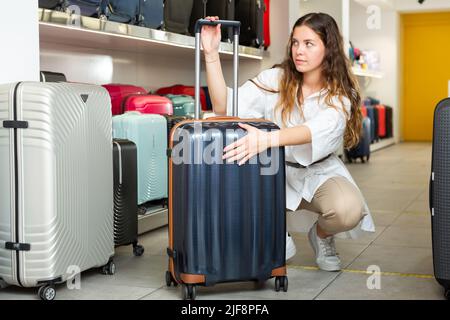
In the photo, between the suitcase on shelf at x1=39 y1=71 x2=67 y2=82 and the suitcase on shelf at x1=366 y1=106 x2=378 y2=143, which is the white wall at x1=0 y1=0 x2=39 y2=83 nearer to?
the suitcase on shelf at x1=39 y1=71 x2=67 y2=82

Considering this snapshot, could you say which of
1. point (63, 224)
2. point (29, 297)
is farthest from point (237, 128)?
point (29, 297)

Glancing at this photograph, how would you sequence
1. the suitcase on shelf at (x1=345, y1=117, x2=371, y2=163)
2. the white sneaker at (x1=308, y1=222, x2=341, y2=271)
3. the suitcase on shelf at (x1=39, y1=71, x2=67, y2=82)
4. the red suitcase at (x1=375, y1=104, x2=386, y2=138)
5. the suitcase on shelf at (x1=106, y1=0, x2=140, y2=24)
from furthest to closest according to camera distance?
the red suitcase at (x1=375, y1=104, x2=386, y2=138) < the suitcase on shelf at (x1=345, y1=117, x2=371, y2=163) < the suitcase on shelf at (x1=106, y1=0, x2=140, y2=24) < the suitcase on shelf at (x1=39, y1=71, x2=67, y2=82) < the white sneaker at (x1=308, y1=222, x2=341, y2=271)

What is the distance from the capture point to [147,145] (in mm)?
3795

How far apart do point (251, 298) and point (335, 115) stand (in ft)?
2.60

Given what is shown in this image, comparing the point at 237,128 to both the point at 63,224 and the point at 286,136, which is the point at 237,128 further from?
the point at 63,224

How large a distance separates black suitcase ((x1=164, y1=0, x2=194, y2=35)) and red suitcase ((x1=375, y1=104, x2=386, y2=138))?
6.74m

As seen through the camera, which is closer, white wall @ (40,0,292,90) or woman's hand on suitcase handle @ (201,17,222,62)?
woman's hand on suitcase handle @ (201,17,222,62)

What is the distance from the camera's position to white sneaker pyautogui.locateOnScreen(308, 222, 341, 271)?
305 cm

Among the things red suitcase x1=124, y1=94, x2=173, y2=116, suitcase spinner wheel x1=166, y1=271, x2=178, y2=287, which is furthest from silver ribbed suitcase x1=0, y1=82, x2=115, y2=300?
red suitcase x1=124, y1=94, x2=173, y2=116

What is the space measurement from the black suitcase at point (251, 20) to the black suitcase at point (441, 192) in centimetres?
335

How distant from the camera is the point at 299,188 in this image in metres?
3.07

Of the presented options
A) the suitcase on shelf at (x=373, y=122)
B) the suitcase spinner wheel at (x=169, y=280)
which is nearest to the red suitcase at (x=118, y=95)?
the suitcase spinner wheel at (x=169, y=280)

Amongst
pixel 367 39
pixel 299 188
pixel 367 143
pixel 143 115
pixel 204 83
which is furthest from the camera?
pixel 367 39

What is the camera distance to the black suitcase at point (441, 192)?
2412 millimetres
